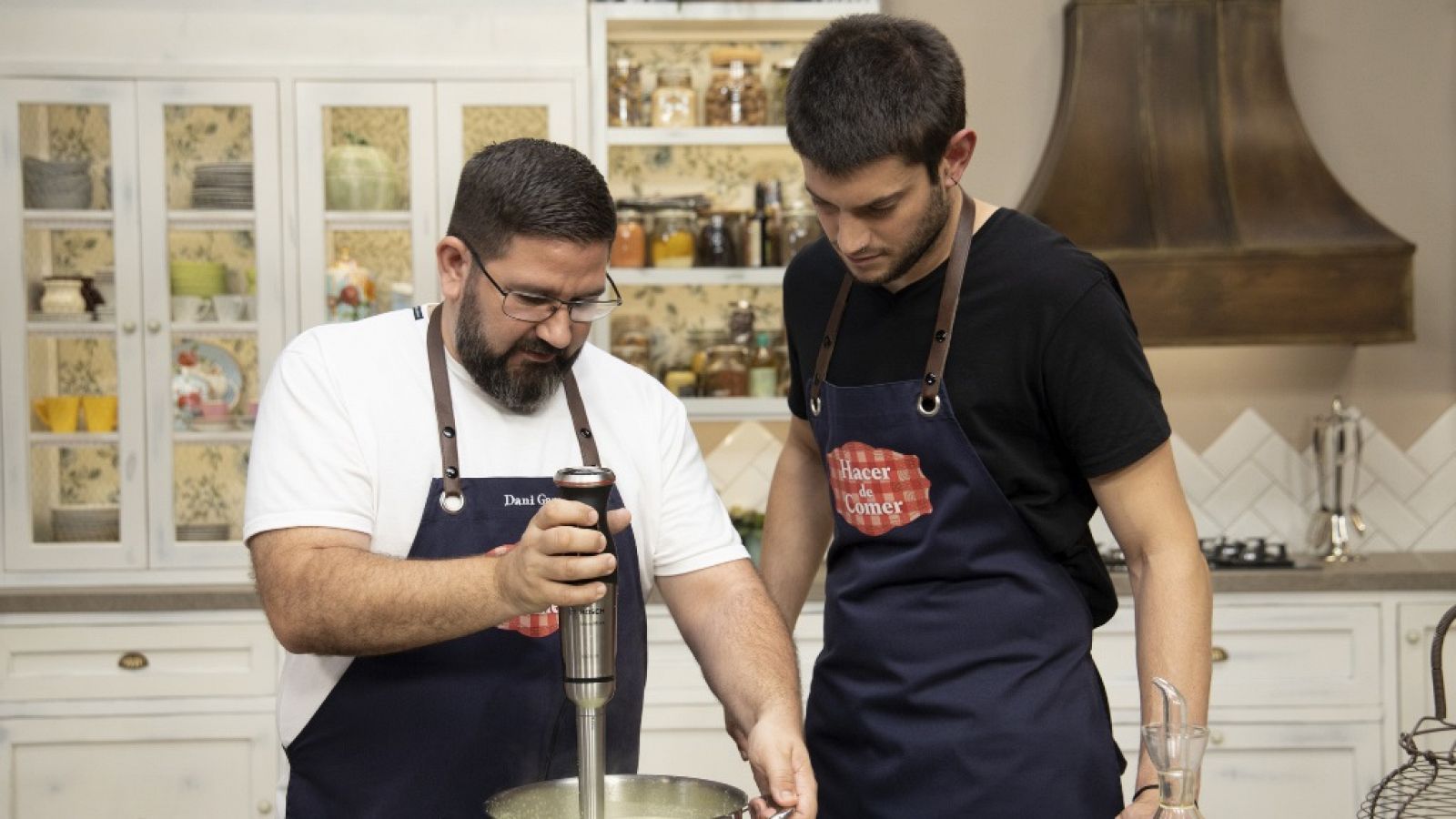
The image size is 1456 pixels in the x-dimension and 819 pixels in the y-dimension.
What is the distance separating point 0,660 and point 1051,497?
103 inches

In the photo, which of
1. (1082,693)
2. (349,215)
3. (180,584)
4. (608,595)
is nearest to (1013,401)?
(1082,693)

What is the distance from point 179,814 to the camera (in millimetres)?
3322

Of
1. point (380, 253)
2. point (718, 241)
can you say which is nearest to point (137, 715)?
point (380, 253)

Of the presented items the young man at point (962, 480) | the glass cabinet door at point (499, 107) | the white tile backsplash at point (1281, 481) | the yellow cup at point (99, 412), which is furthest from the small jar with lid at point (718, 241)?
the young man at point (962, 480)

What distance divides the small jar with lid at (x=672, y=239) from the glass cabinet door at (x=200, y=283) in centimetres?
87

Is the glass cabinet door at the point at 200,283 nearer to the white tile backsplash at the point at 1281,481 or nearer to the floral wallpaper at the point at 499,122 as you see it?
the floral wallpaper at the point at 499,122

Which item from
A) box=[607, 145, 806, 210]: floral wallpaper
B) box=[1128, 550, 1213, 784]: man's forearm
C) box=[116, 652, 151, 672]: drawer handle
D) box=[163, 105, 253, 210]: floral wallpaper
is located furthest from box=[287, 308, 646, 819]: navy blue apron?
box=[607, 145, 806, 210]: floral wallpaper

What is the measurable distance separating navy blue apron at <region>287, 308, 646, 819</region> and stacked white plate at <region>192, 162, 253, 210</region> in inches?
85.2

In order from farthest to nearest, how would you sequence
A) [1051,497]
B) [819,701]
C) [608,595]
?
[819,701] < [1051,497] < [608,595]

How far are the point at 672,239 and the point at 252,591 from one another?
1.25 metres

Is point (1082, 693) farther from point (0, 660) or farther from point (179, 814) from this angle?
point (0, 660)

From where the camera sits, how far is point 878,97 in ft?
4.88

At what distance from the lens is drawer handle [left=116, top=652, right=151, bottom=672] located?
10.9ft

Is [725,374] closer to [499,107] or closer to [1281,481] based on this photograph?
[499,107]
